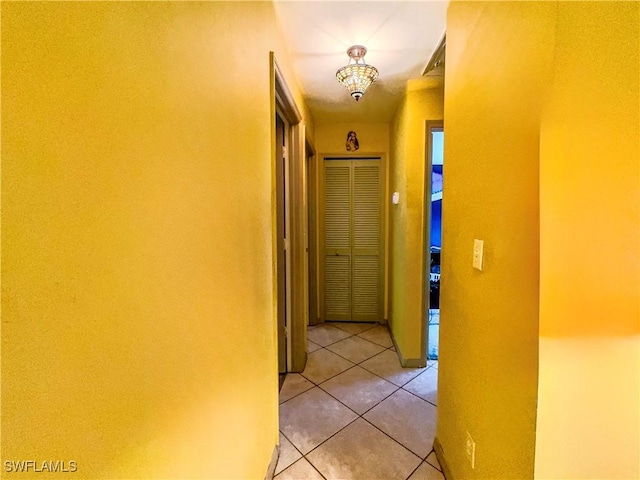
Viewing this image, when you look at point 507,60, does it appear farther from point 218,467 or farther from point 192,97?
point 218,467

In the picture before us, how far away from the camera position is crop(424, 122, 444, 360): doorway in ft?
7.28

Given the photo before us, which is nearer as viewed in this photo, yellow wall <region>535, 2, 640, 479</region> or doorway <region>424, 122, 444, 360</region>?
yellow wall <region>535, 2, 640, 479</region>

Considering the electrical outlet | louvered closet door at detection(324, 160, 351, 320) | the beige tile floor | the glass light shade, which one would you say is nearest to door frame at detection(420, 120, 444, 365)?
the beige tile floor

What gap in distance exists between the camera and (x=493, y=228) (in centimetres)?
93

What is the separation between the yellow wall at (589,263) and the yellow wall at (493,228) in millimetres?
37

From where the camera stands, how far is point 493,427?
0.93 m

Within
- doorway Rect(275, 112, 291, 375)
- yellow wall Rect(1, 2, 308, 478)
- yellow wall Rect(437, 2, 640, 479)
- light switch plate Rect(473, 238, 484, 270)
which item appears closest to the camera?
yellow wall Rect(1, 2, 308, 478)

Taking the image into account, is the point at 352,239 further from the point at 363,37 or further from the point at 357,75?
the point at 363,37

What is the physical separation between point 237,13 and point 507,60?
0.95 m

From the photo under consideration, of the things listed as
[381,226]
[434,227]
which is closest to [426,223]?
[381,226]

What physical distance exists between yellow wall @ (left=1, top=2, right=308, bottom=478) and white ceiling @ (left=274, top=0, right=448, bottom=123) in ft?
2.30

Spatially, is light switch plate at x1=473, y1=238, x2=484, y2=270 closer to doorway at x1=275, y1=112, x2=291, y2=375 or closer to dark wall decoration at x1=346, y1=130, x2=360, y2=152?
doorway at x1=275, y1=112, x2=291, y2=375

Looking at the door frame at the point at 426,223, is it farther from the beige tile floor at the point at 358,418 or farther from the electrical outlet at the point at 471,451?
the electrical outlet at the point at 471,451

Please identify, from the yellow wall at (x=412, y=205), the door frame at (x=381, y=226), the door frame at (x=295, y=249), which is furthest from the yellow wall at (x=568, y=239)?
the door frame at (x=381, y=226)
